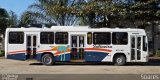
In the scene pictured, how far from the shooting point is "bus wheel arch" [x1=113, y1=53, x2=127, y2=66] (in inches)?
1097

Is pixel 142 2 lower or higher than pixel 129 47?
higher

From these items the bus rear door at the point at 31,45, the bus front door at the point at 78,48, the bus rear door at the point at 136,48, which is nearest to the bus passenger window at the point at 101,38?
the bus front door at the point at 78,48

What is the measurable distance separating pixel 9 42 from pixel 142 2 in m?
13.3

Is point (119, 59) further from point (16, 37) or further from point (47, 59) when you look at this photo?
point (16, 37)

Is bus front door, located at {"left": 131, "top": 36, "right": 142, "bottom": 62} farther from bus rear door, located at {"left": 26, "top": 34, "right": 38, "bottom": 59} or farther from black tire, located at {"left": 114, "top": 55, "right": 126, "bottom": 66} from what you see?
bus rear door, located at {"left": 26, "top": 34, "right": 38, "bottom": 59}

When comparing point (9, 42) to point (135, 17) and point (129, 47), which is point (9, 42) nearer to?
point (129, 47)

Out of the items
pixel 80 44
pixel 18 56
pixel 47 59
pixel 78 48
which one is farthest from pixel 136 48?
pixel 18 56

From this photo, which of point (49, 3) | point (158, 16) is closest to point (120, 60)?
point (158, 16)

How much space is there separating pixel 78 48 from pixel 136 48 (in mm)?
3847

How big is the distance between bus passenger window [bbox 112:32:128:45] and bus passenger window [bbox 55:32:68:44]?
10.4ft

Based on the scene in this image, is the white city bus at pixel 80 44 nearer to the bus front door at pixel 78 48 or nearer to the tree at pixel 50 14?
the bus front door at pixel 78 48

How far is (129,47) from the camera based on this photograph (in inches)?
1095

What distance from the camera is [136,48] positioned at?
27.9m

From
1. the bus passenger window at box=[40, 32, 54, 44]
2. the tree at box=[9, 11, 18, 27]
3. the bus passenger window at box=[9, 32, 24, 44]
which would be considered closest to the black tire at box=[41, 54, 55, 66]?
the bus passenger window at box=[40, 32, 54, 44]
